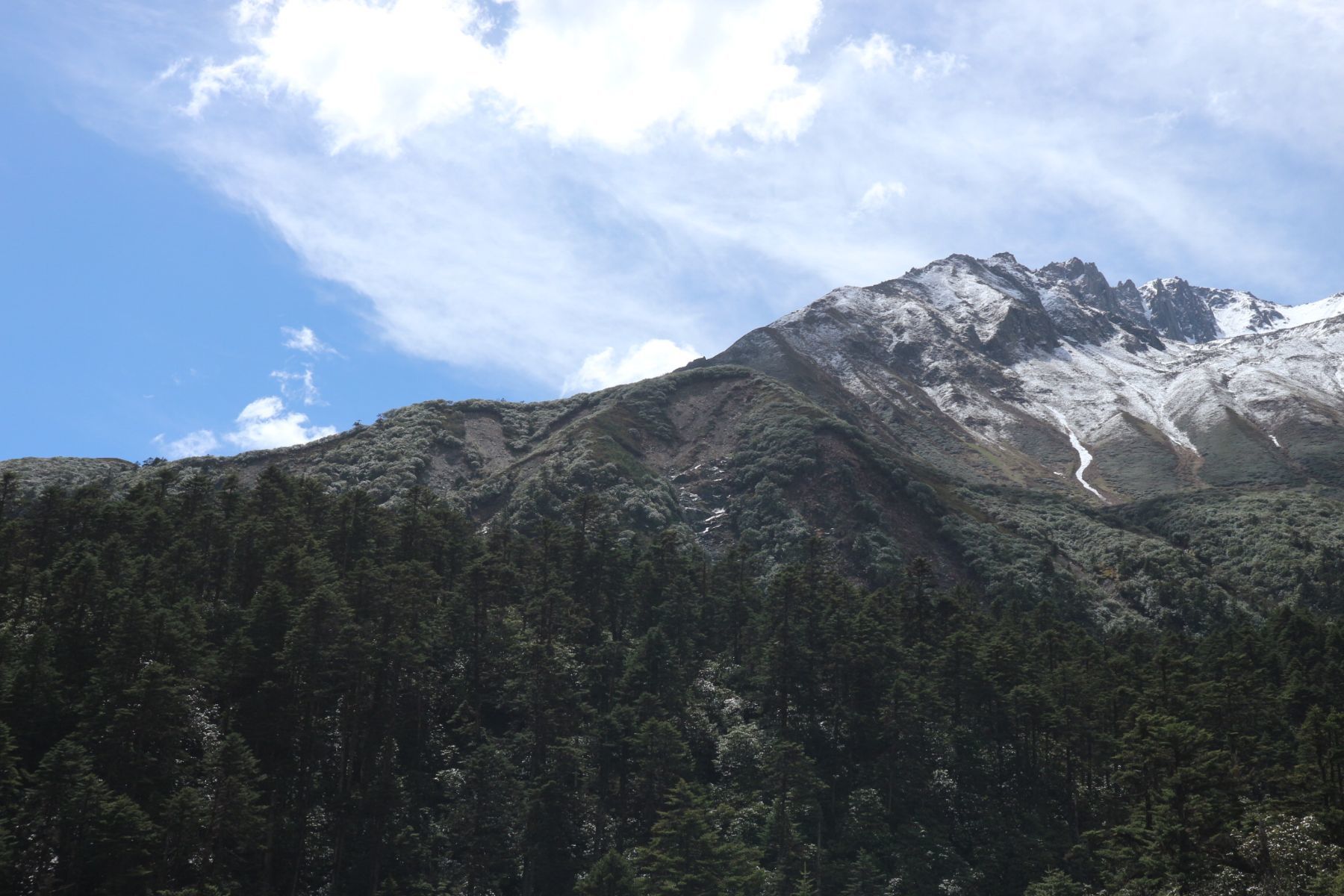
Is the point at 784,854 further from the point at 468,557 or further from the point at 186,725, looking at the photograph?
the point at 468,557

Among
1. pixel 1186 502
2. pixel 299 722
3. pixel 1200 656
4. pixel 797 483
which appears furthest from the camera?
pixel 1186 502

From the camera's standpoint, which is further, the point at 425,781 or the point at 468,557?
the point at 468,557

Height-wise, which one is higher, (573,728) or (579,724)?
(579,724)

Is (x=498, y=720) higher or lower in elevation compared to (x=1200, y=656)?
higher

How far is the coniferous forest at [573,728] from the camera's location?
47625 millimetres

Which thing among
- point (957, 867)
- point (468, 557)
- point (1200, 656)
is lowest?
point (957, 867)

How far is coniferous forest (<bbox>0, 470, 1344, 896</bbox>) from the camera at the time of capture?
47625 mm

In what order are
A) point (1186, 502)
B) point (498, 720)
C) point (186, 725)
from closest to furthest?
point (186, 725) < point (498, 720) < point (1186, 502)

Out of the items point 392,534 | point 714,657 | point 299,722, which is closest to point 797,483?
point 714,657

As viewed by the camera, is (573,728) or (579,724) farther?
(579,724)

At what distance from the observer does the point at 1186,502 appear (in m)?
195

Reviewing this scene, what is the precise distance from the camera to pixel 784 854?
192ft

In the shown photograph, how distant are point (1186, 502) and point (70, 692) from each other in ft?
639

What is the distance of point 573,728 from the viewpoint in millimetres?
68062
